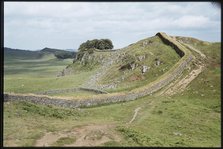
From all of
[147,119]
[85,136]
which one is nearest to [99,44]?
[147,119]

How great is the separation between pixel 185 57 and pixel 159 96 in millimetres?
14638

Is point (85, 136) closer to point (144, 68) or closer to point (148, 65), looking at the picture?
point (144, 68)

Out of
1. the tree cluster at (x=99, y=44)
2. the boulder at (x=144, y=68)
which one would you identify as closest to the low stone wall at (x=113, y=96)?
the boulder at (x=144, y=68)

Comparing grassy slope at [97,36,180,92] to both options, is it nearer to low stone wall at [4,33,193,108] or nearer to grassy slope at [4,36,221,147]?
low stone wall at [4,33,193,108]

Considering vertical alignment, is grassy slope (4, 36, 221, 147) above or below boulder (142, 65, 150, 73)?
below

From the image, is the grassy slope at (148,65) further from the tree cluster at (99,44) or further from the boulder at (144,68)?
the tree cluster at (99,44)

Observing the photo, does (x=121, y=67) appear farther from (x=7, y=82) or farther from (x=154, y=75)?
(x=7, y=82)

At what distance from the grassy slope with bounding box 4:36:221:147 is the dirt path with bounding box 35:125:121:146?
0.60m

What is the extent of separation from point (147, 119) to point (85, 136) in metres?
10.7

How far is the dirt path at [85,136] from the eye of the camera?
78.9 feet

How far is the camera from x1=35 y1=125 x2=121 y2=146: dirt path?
78.9 ft

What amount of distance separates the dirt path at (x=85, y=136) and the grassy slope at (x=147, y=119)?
1.96 ft

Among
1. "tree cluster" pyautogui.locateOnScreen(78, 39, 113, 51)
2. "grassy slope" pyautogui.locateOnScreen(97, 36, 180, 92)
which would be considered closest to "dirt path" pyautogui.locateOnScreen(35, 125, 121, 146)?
"grassy slope" pyautogui.locateOnScreen(97, 36, 180, 92)

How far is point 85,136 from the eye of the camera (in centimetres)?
2530
